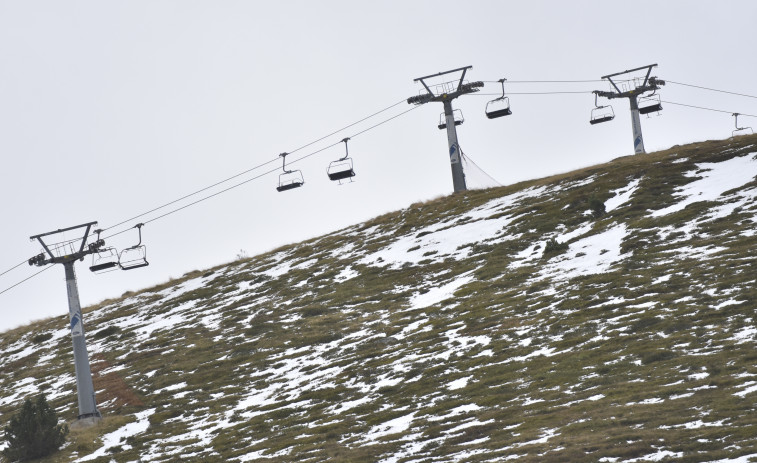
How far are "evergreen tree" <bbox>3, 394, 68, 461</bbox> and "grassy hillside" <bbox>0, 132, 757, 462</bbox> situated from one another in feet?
3.37

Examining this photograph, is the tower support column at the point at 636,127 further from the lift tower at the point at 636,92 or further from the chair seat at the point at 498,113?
the chair seat at the point at 498,113

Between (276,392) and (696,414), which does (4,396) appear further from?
(696,414)

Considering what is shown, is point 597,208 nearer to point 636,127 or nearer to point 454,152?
point 454,152

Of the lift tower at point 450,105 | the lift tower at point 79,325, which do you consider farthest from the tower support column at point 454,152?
the lift tower at point 79,325

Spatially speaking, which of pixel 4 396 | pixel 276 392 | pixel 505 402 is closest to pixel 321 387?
pixel 276 392

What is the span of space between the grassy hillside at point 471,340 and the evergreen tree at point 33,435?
3.37 feet

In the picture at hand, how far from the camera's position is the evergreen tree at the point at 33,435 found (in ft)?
130

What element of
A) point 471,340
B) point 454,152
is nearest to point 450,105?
point 454,152

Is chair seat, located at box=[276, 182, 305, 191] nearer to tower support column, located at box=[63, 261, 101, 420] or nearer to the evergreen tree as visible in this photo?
tower support column, located at box=[63, 261, 101, 420]

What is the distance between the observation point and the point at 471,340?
133 ft

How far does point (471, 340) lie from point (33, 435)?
60.1 feet

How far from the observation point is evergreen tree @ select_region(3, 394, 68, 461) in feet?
130

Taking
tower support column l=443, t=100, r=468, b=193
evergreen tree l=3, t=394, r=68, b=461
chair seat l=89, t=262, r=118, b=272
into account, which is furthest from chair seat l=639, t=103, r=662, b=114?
evergreen tree l=3, t=394, r=68, b=461

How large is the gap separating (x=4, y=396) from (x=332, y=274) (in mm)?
21205
